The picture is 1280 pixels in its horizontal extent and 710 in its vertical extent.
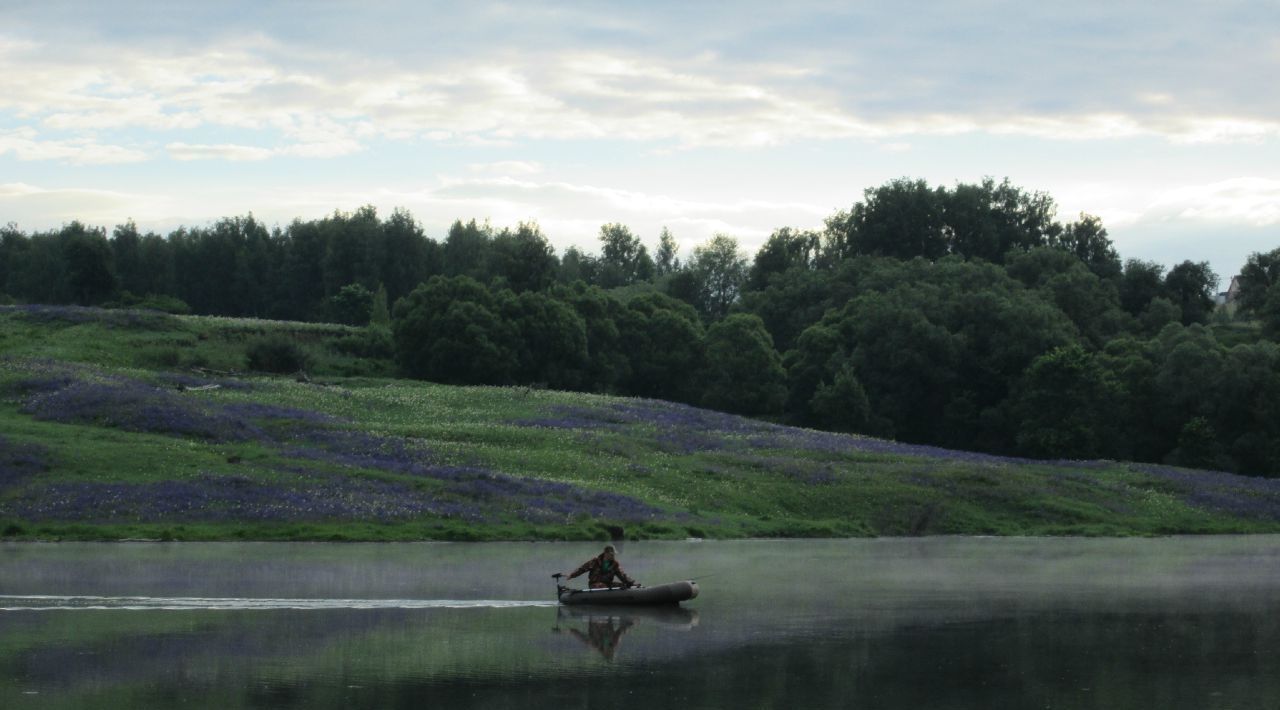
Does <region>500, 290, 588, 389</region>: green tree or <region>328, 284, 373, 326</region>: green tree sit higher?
<region>328, 284, 373, 326</region>: green tree

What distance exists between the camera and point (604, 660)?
30.2m

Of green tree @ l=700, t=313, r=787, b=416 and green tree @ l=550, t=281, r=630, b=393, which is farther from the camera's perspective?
green tree @ l=700, t=313, r=787, b=416

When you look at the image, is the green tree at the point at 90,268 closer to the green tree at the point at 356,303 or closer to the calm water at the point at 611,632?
the green tree at the point at 356,303

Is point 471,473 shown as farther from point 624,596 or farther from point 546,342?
point 546,342

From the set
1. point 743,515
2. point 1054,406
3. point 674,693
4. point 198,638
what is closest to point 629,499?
point 743,515

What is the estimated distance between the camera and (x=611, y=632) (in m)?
35.3

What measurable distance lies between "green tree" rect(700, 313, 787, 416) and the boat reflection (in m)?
83.8

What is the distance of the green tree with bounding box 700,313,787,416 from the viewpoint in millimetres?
123438

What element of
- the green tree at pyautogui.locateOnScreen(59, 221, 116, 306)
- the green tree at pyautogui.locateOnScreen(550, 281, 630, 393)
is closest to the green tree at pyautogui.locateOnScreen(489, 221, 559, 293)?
the green tree at pyautogui.locateOnScreen(550, 281, 630, 393)

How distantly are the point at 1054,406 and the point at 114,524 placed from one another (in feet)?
223

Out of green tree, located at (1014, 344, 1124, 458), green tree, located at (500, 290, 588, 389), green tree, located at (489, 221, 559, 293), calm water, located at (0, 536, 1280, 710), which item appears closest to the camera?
calm water, located at (0, 536, 1280, 710)

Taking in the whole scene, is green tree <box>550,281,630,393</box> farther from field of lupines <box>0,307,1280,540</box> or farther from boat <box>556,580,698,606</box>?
boat <box>556,580,698,606</box>

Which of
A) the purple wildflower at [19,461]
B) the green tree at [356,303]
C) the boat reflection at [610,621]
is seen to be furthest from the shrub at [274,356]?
the boat reflection at [610,621]

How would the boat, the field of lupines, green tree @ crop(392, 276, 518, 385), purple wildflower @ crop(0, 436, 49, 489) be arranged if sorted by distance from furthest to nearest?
1. green tree @ crop(392, 276, 518, 385)
2. purple wildflower @ crop(0, 436, 49, 489)
3. the field of lupines
4. the boat
